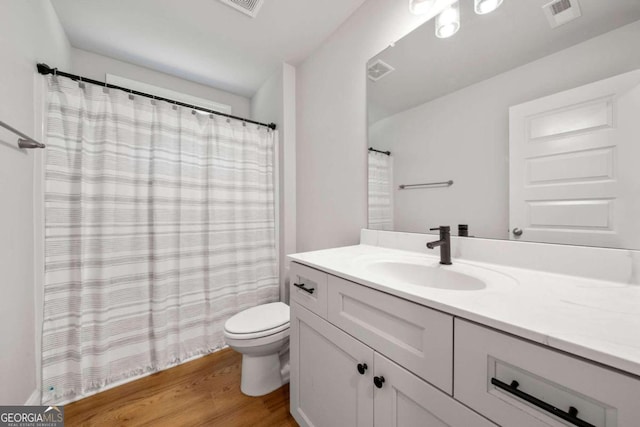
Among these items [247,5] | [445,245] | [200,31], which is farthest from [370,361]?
[200,31]

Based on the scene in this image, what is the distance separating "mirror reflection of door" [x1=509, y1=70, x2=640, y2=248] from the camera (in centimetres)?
69

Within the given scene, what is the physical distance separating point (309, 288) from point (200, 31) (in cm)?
189

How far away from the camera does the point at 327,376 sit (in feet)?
2.96

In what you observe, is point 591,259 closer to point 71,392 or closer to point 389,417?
point 389,417

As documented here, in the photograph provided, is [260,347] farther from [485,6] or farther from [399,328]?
[485,6]

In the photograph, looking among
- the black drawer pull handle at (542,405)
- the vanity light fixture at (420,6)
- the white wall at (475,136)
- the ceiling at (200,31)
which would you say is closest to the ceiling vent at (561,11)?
the white wall at (475,136)

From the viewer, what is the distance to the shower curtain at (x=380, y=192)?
135 centimetres

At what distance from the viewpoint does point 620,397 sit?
13.9 inches

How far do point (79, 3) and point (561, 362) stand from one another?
2588 mm

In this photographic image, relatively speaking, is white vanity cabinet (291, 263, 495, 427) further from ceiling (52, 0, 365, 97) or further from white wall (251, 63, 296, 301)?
ceiling (52, 0, 365, 97)

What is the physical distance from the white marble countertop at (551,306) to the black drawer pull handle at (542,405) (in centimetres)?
11

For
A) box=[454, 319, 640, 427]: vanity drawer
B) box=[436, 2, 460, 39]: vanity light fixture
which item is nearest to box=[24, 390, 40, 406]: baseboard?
box=[454, 319, 640, 427]: vanity drawer

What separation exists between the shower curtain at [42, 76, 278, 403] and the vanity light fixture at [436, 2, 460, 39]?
1.42 metres

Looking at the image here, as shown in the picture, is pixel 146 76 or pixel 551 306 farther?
pixel 146 76
